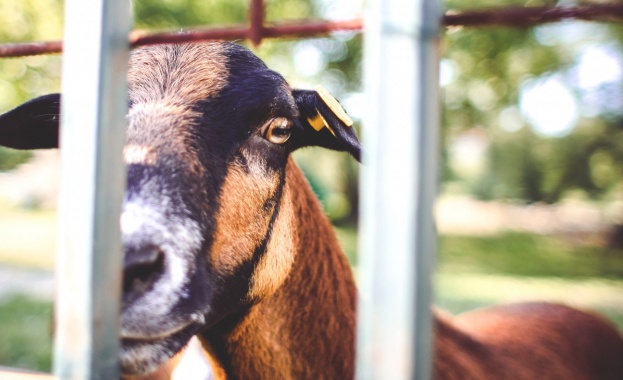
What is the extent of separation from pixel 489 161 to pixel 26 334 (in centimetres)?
1743

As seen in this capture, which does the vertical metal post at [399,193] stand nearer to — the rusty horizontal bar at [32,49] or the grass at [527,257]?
the rusty horizontal bar at [32,49]

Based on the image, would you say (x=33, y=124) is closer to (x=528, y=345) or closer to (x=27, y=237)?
(x=528, y=345)

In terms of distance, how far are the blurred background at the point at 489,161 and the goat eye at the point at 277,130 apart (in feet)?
26.1

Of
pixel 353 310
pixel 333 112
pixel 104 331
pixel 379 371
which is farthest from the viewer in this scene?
pixel 353 310

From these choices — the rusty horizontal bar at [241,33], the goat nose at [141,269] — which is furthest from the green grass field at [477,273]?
the rusty horizontal bar at [241,33]

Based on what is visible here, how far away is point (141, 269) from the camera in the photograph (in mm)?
1483

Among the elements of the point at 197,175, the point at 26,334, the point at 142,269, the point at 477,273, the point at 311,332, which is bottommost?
the point at 26,334

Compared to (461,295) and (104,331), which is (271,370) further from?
(461,295)

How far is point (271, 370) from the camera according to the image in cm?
207

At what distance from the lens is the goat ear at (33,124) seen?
2176mm

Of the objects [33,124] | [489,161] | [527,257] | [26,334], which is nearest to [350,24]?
[33,124]

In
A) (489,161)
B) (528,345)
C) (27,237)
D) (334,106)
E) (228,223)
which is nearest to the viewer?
(228,223)

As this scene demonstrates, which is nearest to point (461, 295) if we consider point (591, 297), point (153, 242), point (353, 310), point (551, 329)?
point (591, 297)

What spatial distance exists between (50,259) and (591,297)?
1181cm
